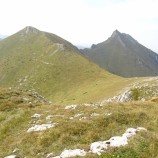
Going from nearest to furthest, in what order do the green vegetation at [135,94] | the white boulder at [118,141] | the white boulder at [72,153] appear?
the white boulder at [72,153] → the white boulder at [118,141] → the green vegetation at [135,94]

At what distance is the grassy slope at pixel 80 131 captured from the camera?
59.1 feet

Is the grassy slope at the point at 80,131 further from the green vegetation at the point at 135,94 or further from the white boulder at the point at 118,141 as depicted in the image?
the green vegetation at the point at 135,94

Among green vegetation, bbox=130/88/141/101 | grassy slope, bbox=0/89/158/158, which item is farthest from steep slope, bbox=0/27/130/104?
grassy slope, bbox=0/89/158/158

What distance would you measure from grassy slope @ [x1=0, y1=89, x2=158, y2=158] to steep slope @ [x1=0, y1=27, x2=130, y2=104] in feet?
193

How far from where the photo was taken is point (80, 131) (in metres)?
21.6

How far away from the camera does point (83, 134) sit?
832 inches

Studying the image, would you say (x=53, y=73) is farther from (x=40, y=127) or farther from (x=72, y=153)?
(x=72, y=153)

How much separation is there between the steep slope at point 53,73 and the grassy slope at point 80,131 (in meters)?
58.7

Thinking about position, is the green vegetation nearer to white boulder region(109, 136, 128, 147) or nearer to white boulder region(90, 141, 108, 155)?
white boulder region(109, 136, 128, 147)

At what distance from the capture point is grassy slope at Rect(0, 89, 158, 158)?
59.1ft

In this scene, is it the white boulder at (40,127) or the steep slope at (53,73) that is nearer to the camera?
the white boulder at (40,127)

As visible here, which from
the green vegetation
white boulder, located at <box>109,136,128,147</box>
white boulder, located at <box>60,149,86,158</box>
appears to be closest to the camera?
white boulder, located at <box>60,149,86,158</box>

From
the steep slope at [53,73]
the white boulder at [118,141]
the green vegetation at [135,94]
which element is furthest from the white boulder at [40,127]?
the steep slope at [53,73]

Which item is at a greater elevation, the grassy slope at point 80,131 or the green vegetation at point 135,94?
the grassy slope at point 80,131
